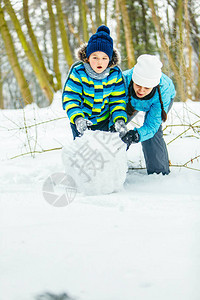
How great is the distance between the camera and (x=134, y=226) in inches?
50.1

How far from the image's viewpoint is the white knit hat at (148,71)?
203cm

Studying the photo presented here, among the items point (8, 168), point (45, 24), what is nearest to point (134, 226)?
point (8, 168)

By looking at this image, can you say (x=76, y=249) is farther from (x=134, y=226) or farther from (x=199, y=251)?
(x=199, y=251)

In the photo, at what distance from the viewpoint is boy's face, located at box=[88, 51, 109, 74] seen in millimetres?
1992

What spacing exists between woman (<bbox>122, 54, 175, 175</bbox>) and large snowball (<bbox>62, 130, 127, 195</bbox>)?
178 mm

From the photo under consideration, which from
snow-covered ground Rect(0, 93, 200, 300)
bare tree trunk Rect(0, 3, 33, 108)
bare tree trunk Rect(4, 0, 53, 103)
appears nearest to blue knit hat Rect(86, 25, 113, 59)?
snow-covered ground Rect(0, 93, 200, 300)

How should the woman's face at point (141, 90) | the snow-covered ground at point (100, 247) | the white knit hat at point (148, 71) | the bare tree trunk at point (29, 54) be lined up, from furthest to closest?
the bare tree trunk at point (29, 54), the woman's face at point (141, 90), the white knit hat at point (148, 71), the snow-covered ground at point (100, 247)

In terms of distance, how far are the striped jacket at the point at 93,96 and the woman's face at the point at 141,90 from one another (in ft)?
0.35

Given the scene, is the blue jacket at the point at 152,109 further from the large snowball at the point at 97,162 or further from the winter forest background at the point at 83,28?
the winter forest background at the point at 83,28

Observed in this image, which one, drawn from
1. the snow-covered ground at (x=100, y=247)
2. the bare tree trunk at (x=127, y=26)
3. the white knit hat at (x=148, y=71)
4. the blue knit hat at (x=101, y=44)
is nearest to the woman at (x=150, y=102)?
the white knit hat at (x=148, y=71)

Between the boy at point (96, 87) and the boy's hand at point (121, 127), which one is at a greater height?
the boy at point (96, 87)

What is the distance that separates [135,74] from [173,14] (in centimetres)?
717

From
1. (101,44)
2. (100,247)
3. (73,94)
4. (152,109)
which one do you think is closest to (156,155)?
(152,109)

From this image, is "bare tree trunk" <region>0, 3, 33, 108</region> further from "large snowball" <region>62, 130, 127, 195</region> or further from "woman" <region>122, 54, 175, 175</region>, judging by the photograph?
"large snowball" <region>62, 130, 127, 195</region>
